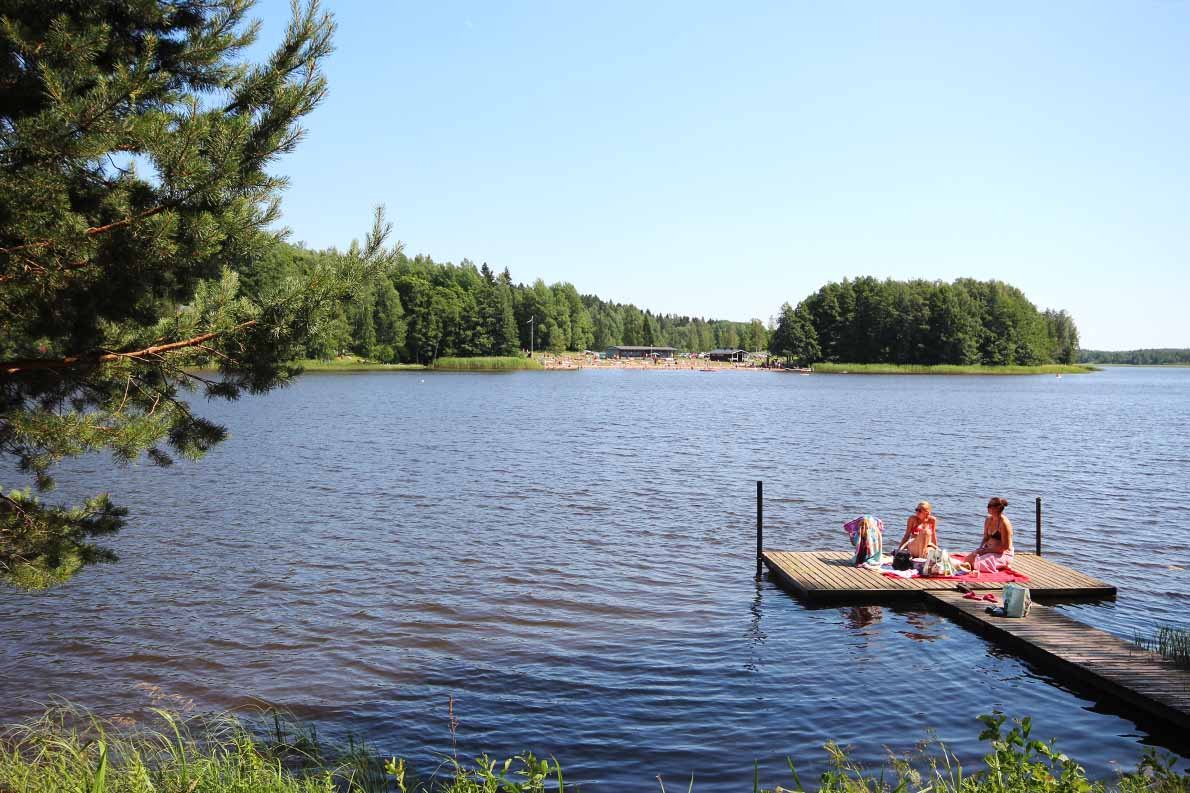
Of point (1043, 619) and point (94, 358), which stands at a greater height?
point (94, 358)

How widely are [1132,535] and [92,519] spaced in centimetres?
2309

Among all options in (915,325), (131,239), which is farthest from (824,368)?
(131,239)

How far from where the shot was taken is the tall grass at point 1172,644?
448 inches

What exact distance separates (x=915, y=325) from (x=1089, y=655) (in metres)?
153

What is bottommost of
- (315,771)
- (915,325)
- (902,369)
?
(315,771)

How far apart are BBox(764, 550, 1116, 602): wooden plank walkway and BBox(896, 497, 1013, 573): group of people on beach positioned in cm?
51

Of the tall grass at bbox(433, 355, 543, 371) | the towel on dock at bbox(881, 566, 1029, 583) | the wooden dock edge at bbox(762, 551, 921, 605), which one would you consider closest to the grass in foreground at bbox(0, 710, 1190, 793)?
the wooden dock edge at bbox(762, 551, 921, 605)

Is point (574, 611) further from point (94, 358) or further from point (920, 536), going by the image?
point (94, 358)

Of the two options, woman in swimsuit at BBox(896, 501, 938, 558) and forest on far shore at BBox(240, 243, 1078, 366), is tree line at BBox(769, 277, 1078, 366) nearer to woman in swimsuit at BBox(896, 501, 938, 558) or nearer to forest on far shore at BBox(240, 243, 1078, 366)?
forest on far shore at BBox(240, 243, 1078, 366)

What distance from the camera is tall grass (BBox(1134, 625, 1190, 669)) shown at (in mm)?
11375

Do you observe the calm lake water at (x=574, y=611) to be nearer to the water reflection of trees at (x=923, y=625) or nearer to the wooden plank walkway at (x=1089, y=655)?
the water reflection of trees at (x=923, y=625)

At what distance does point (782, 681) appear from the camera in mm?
11922

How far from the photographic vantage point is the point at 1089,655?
1183 centimetres

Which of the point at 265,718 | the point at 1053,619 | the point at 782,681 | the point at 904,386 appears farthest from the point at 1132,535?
the point at 904,386
